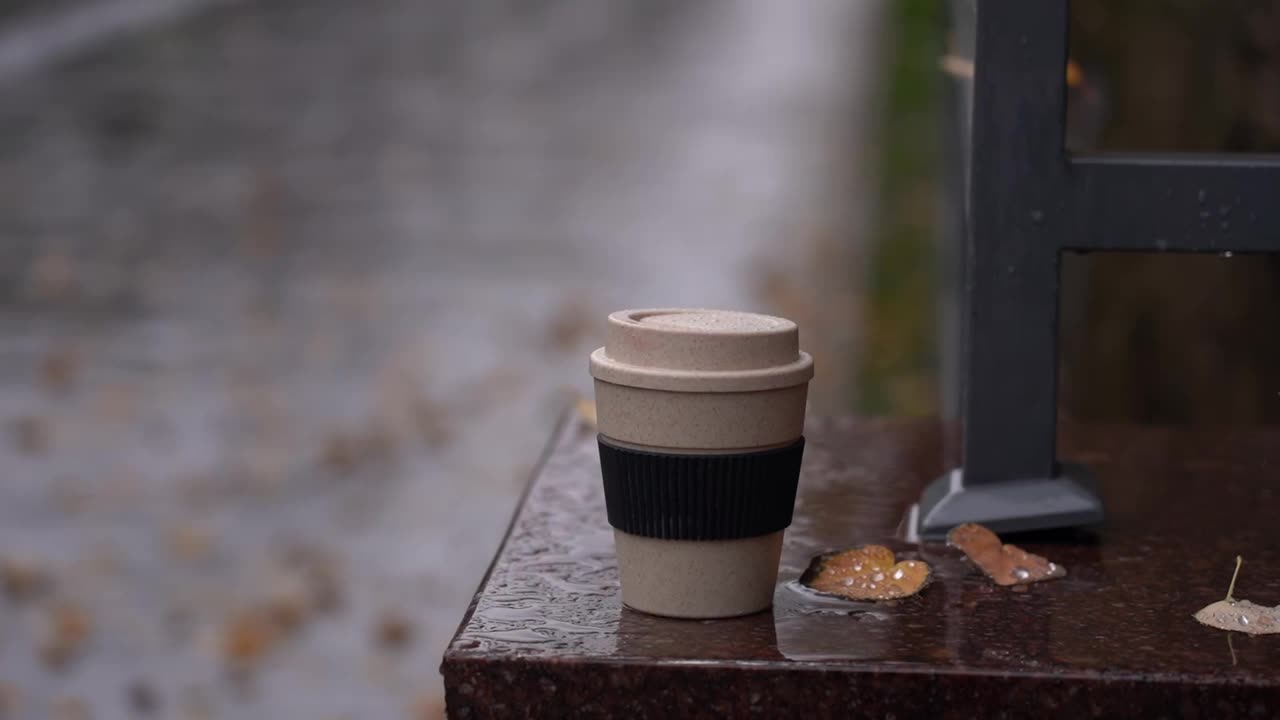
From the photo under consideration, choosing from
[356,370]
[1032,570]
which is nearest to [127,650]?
[356,370]

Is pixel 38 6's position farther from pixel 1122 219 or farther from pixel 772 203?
pixel 1122 219

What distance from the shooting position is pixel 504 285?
623 centimetres

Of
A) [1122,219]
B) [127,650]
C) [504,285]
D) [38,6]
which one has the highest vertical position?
[38,6]

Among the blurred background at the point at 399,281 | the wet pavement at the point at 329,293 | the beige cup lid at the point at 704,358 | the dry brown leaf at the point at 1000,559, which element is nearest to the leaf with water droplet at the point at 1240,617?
the dry brown leaf at the point at 1000,559

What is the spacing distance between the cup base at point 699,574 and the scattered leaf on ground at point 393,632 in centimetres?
217

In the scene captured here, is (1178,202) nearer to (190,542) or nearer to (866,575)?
(866,575)

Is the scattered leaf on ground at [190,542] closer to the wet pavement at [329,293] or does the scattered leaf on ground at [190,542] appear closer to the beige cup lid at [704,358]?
the wet pavement at [329,293]

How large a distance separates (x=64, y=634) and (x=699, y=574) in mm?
2563

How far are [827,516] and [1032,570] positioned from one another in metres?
0.29

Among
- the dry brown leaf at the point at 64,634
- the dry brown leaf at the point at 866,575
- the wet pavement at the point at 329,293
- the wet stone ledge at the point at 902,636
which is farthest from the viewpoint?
the wet pavement at the point at 329,293

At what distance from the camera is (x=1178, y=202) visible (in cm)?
169

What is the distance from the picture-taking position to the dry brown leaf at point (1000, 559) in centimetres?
170

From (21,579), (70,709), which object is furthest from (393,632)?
(21,579)

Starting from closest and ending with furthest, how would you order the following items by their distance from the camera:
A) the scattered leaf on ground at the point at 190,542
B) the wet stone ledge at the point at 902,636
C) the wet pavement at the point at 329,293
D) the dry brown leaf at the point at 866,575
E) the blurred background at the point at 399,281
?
the wet stone ledge at the point at 902,636
the dry brown leaf at the point at 866,575
the blurred background at the point at 399,281
the wet pavement at the point at 329,293
the scattered leaf on ground at the point at 190,542
